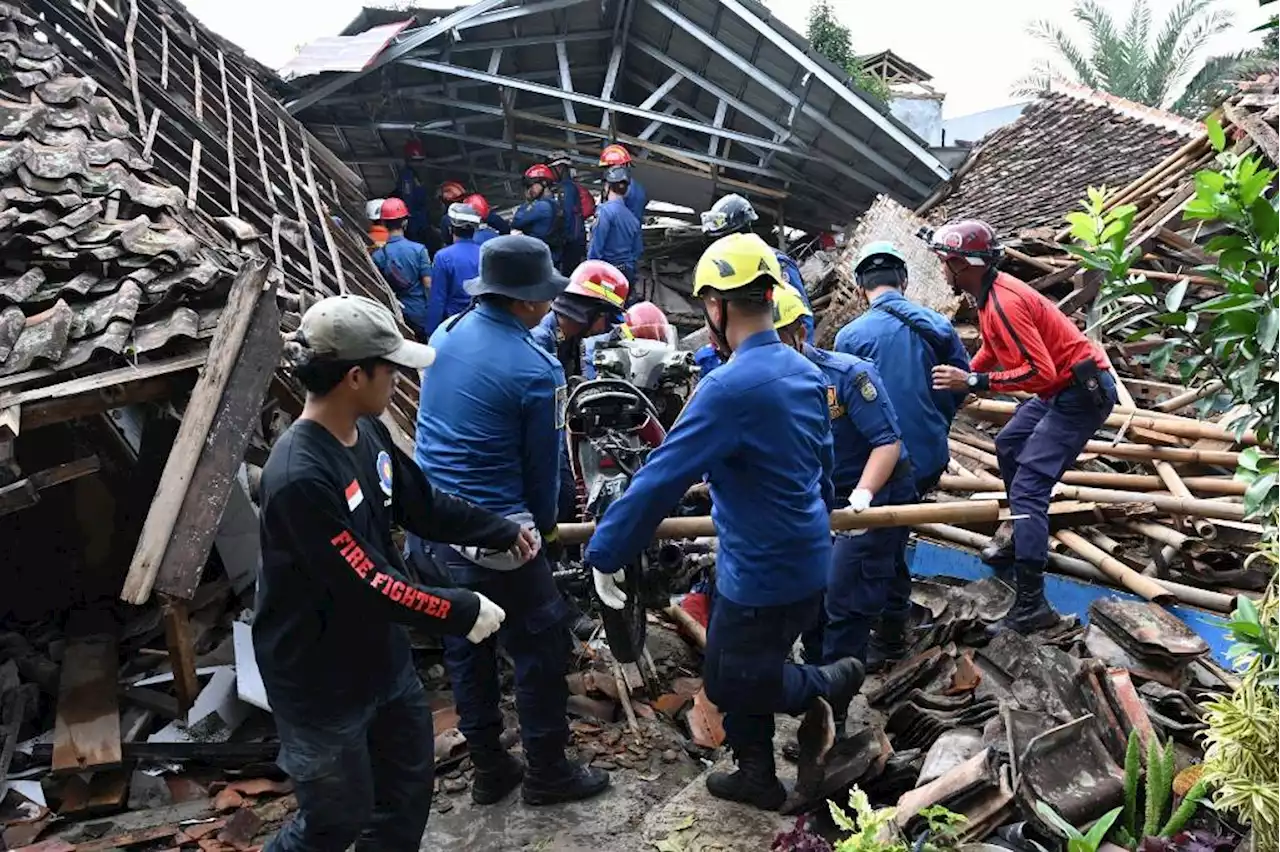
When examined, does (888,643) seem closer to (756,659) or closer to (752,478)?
(756,659)

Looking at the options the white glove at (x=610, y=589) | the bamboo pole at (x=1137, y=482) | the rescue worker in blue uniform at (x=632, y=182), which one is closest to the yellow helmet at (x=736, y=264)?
the white glove at (x=610, y=589)

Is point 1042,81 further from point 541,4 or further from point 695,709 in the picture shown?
point 695,709

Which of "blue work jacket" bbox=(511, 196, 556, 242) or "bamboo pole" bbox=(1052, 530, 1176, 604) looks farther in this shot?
"blue work jacket" bbox=(511, 196, 556, 242)

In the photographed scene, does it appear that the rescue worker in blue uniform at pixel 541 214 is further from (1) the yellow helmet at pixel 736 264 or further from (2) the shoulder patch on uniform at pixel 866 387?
(1) the yellow helmet at pixel 736 264

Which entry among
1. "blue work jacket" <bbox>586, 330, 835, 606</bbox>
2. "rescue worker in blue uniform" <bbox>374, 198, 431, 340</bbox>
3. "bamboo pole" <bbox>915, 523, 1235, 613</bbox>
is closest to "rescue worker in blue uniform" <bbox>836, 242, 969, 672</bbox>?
"bamboo pole" <bbox>915, 523, 1235, 613</bbox>

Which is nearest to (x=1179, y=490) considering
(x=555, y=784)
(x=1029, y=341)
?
(x=1029, y=341)

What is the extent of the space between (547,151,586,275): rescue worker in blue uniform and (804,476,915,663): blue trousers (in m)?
6.41

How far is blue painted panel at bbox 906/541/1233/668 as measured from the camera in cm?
467

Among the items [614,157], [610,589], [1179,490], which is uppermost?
[614,157]

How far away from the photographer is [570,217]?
10203 mm

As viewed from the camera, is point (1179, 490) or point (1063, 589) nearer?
point (1063, 589)

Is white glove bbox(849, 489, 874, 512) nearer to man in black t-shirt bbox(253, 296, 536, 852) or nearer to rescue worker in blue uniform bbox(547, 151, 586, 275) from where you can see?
man in black t-shirt bbox(253, 296, 536, 852)

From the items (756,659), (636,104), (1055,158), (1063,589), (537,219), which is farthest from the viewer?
(1055,158)

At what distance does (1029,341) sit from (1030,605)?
1386 millimetres
